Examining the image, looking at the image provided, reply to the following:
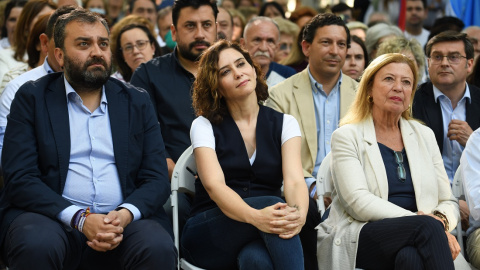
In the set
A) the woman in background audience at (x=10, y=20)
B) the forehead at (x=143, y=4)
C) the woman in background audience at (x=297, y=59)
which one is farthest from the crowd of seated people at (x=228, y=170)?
the forehead at (x=143, y=4)

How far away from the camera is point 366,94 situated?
4.43 metres

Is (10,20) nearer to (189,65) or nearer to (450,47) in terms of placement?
(189,65)

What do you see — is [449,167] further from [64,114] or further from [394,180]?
[64,114]

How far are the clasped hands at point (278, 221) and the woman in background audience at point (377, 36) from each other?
3.75 meters

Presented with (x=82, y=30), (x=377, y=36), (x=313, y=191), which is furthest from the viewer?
(x=377, y=36)

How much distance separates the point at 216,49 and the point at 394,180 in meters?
1.30

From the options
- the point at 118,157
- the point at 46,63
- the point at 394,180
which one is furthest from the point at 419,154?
the point at 46,63

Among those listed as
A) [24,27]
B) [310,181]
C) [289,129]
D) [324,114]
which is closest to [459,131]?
[324,114]

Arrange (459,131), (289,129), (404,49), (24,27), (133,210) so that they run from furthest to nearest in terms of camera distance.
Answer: (404,49), (24,27), (459,131), (289,129), (133,210)

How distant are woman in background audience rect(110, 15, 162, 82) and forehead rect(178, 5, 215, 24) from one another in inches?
41.2

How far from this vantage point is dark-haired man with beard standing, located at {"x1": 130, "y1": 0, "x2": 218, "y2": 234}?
5023 millimetres

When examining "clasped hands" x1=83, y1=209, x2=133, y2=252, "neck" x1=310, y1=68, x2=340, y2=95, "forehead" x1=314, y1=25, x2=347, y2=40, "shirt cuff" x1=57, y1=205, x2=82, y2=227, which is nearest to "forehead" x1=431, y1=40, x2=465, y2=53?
"forehead" x1=314, y1=25, x2=347, y2=40

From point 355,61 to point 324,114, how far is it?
1.41 metres

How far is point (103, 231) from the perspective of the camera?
11.8 feet
